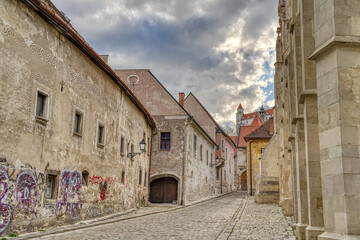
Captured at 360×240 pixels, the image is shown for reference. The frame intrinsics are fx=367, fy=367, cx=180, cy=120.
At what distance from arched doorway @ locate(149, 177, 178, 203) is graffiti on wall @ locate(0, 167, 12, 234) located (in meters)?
18.0

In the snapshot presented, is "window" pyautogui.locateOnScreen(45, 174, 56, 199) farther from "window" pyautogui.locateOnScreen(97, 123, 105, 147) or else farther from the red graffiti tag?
"window" pyautogui.locateOnScreen(97, 123, 105, 147)

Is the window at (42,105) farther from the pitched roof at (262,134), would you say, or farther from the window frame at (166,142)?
the pitched roof at (262,134)

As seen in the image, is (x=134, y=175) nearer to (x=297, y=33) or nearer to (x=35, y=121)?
(x=35, y=121)

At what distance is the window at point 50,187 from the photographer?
38.3 ft

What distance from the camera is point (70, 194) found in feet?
42.7

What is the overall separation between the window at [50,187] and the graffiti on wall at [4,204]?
2.13 metres

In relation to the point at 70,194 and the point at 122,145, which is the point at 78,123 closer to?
the point at 70,194

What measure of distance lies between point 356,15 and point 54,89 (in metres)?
9.16

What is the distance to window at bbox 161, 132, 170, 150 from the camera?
27281 millimetres

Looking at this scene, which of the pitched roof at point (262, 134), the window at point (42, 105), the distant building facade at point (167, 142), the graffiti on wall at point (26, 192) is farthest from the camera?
the pitched roof at point (262, 134)

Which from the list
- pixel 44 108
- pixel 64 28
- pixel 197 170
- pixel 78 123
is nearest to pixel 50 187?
pixel 44 108

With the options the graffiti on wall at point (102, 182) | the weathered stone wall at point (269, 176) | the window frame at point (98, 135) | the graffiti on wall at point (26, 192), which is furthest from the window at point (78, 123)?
the weathered stone wall at point (269, 176)

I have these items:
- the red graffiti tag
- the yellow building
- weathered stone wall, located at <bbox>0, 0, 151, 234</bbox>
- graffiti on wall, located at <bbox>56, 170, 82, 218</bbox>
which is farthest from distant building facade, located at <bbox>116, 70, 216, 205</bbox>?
graffiti on wall, located at <bbox>56, 170, 82, 218</bbox>

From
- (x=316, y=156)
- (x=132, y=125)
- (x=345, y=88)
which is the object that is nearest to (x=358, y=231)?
(x=345, y=88)
